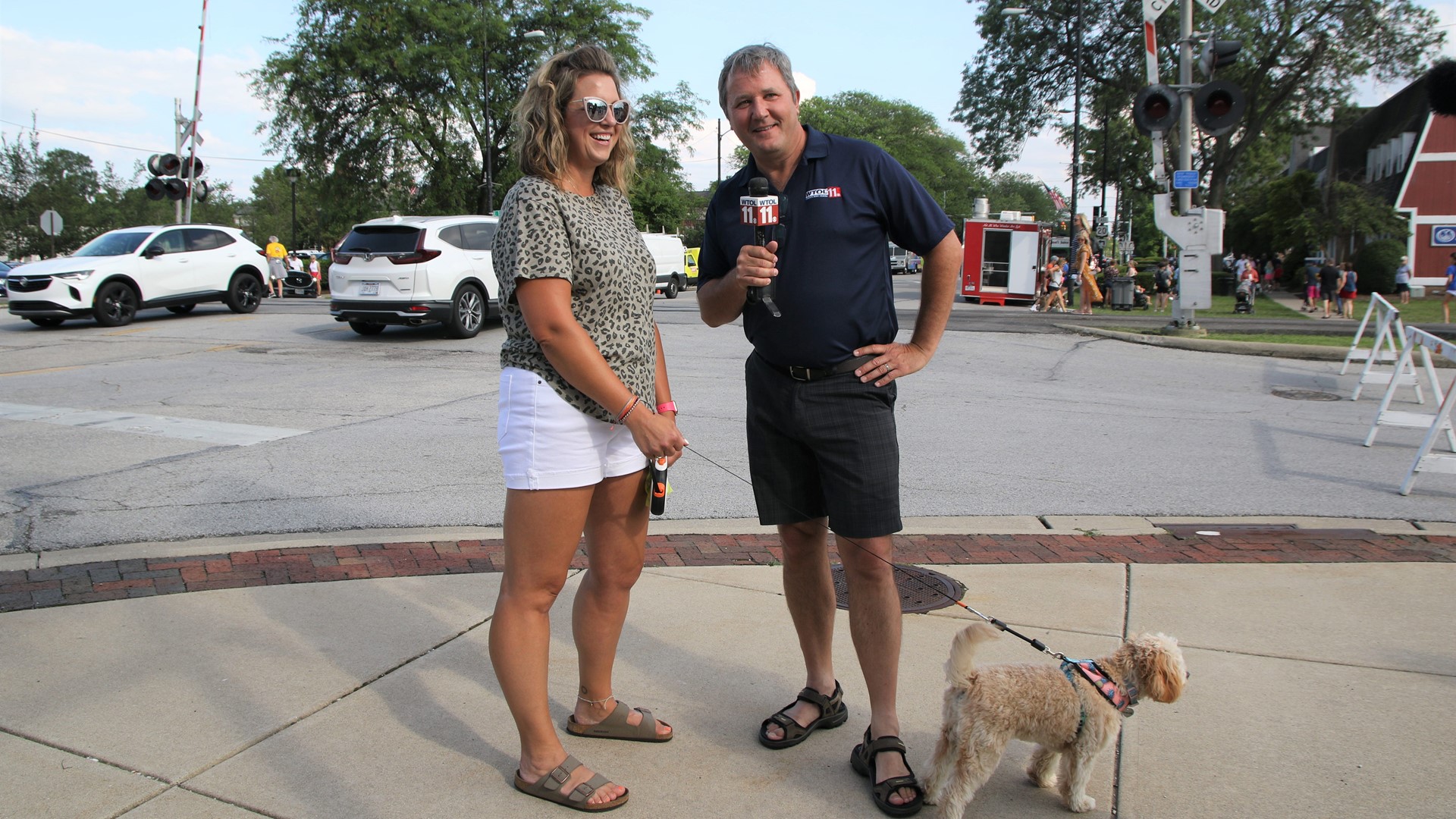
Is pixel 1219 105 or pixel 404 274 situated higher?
pixel 1219 105

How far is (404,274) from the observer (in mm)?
13391

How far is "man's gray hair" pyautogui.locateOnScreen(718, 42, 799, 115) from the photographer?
2.79 meters

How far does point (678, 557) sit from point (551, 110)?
2.65 meters

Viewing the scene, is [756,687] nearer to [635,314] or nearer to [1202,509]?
[635,314]

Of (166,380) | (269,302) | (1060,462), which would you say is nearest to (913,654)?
(1060,462)

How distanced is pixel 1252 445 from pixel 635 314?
6466mm

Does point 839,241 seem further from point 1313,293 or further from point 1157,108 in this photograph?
point 1313,293

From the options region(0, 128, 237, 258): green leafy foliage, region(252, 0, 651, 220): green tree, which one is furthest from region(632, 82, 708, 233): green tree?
region(0, 128, 237, 258): green leafy foliage

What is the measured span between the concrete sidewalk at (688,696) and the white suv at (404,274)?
30.0 feet

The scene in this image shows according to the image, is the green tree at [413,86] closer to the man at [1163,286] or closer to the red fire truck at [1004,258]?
the red fire truck at [1004,258]

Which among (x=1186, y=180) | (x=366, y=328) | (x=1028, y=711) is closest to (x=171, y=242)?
(x=366, y=328)

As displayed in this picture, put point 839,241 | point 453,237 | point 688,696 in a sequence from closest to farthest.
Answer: point 839,241, point 688,696, point 453,237

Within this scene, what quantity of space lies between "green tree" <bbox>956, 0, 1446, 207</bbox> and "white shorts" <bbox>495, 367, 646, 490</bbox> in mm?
35479

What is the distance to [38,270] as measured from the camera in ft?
50.1
